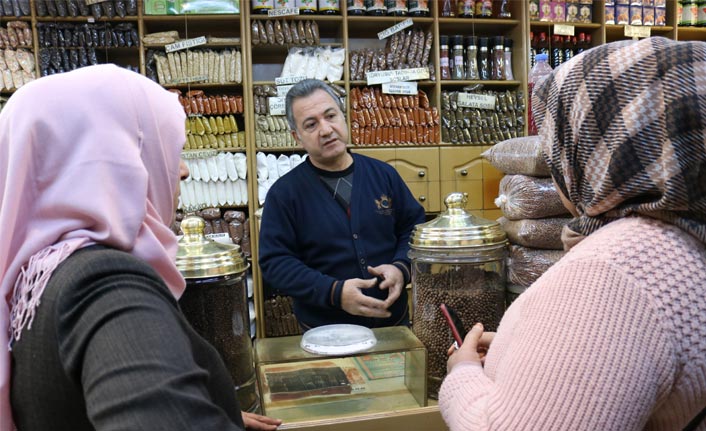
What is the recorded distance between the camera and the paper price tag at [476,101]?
3.77 meters

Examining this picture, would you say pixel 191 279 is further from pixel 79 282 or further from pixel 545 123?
pixel 545 123

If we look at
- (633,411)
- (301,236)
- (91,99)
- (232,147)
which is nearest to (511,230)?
(301,236)

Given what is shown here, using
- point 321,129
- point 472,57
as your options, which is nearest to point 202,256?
point 321,129

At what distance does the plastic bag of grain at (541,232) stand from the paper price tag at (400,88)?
1.82m

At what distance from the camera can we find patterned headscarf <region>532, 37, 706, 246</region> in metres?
0.66

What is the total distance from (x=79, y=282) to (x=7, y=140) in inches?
9.8

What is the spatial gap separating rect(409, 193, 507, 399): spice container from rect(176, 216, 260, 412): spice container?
1.27 feet

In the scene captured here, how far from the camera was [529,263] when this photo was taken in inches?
82.3

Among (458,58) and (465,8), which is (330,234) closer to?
(458,58)

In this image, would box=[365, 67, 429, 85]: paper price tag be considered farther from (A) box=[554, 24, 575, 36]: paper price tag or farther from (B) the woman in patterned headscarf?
(B) the woman in patterned headscarf

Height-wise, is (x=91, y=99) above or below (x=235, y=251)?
above

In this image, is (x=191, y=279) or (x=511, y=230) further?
(x=511, y=230)

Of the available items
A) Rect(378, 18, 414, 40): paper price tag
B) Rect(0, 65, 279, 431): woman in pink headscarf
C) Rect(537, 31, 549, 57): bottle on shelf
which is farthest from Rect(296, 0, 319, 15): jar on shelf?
Rect(0, 65, 279, 431): woman in pink headscarf

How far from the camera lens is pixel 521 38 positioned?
3.83 m
